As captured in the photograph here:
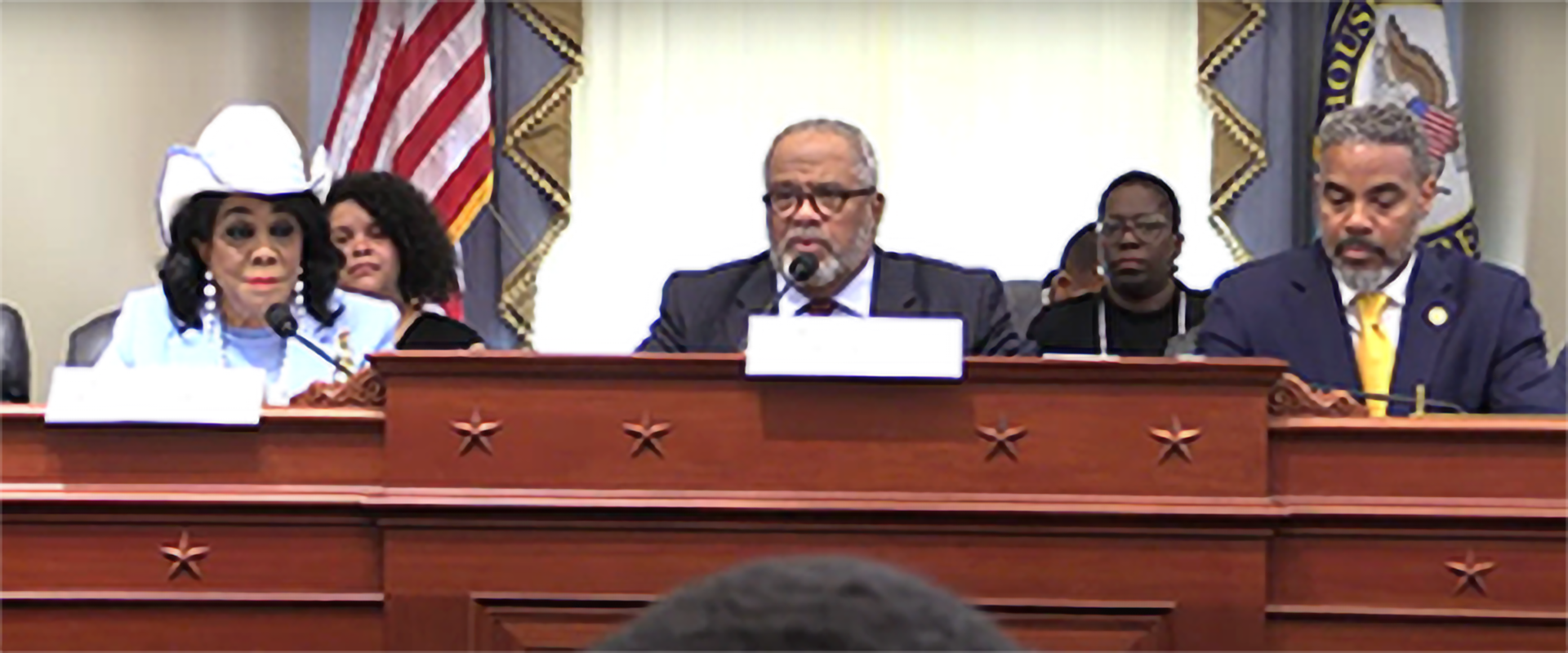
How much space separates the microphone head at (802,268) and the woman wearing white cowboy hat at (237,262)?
30.3 inches

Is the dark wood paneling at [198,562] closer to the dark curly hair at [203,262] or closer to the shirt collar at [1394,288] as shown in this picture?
the dark curly hair at [203,262]

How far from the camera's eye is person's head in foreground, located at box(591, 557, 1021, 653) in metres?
0.65

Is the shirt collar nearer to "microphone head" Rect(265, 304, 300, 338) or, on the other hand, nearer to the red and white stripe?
"microphone head" Rect(265, 304, 300, 338)

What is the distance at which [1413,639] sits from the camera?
2.48 m

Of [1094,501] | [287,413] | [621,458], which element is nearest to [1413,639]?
[1094,501]

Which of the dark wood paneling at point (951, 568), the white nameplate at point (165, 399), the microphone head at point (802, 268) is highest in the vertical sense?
the microphone head at point (802, 268)

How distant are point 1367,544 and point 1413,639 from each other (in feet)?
0.40

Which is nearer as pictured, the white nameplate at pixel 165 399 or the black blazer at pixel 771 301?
the white nameplate at pixel 165 399

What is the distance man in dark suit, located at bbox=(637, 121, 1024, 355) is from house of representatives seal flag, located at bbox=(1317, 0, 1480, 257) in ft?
7.67

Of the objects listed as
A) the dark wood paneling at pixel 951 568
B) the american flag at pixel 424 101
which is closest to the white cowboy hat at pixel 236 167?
the dark wood paneling at pixel 951 568

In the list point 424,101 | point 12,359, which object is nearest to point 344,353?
point 12,359

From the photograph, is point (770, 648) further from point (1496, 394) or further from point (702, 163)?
point (702, 163)

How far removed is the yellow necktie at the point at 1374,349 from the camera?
3205 mm

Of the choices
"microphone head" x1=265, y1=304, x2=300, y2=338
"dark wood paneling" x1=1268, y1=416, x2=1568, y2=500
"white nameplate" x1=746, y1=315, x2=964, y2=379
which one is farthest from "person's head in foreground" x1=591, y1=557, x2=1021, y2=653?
"microphone head" x1=265, y1=304, x2=300, y2=338
